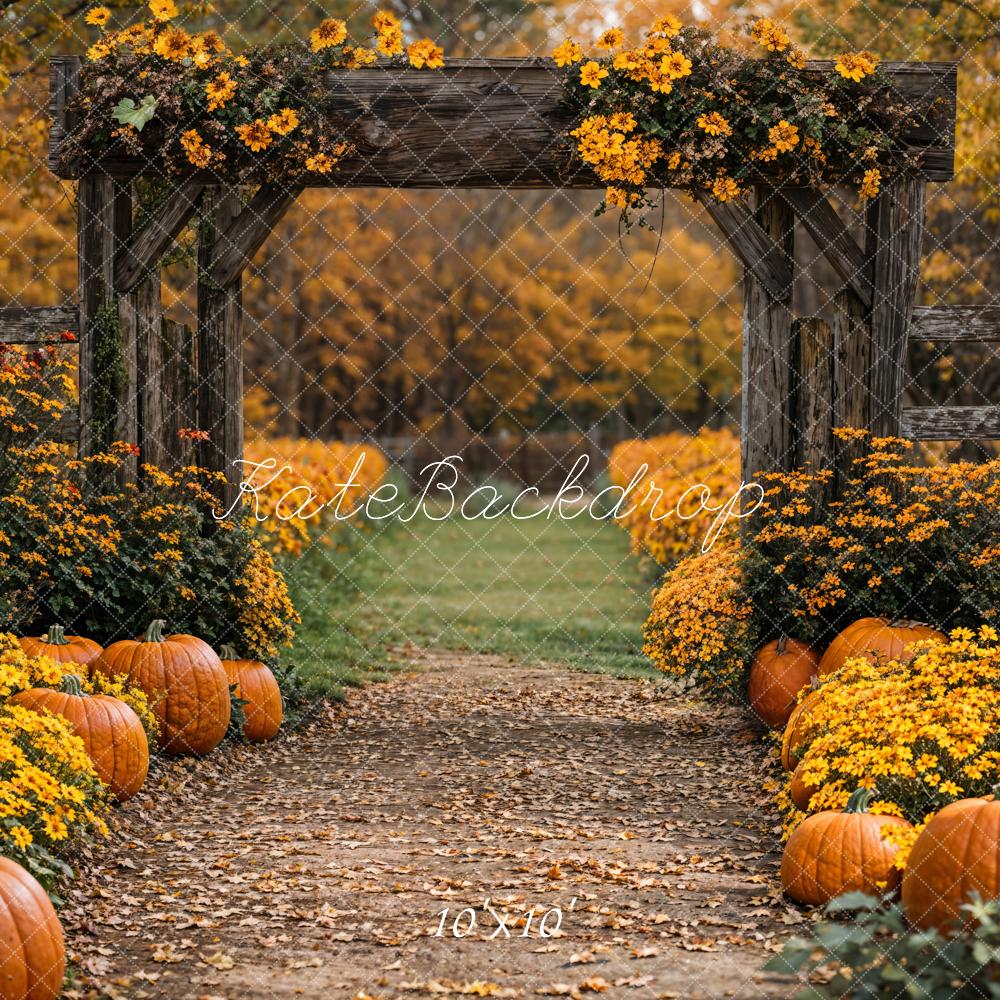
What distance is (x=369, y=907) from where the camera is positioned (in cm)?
452

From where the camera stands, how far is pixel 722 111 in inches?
282

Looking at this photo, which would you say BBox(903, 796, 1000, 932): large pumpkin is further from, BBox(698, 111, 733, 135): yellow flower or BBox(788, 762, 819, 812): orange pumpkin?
BBox(698, 111, 733, 135): yellow flower

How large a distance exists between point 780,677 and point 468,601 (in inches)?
274

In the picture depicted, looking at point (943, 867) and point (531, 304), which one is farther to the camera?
point (531, 304)

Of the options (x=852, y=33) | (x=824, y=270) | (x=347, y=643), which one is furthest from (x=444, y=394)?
(x=347, y=643)

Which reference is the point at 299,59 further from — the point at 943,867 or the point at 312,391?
the point at 312,391

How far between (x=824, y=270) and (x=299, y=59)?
14985 mm

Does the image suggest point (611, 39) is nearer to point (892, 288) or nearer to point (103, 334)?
point (892, 288)

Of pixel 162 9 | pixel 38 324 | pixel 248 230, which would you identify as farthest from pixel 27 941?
pixel 162 9

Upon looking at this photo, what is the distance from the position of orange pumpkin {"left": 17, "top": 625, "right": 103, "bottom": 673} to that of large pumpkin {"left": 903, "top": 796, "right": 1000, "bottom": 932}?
392 centimetres

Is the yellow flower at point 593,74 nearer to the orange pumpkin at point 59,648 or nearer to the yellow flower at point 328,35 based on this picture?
the yellow flower at point 328,35

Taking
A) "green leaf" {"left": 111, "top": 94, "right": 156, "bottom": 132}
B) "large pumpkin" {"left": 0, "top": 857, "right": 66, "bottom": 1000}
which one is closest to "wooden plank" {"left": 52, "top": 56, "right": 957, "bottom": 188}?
"green leaf" {"left": 111, "top": 94, "right": 156, "bottom": 132}

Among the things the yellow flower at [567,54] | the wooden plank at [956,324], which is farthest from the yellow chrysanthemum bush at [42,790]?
the wooden plank at [956,324]

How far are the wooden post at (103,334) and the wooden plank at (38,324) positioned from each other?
0.27 feet
